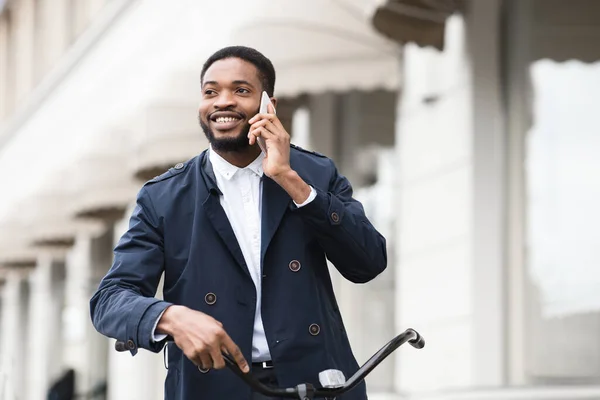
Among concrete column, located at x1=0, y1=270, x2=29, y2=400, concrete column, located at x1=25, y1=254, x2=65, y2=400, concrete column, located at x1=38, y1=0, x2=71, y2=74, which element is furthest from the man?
concrete column, located at x1=0, y1=270, x2=29, y2=400

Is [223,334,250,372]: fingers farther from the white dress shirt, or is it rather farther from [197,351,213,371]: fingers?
the white dress shirt

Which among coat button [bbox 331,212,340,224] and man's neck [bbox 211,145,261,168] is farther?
man's neck [bbox 211,145,261,168]

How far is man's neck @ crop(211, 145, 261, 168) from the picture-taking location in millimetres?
3035

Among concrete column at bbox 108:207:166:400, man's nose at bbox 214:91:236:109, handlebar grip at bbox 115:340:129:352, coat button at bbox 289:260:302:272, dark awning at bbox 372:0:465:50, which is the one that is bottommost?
concrete column at bbox 108:207:166:400

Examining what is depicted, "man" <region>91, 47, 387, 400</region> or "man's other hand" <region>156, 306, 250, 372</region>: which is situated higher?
"man" <region>91, 47, 387, 400</region>

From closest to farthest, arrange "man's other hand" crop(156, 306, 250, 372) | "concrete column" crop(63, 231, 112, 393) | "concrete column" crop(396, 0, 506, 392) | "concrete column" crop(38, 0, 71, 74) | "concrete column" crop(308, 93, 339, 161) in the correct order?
"man's other hand" crop(156, 306, 250, 372), "concrete column" crop(396, 0, 506, 392), "concrete column" crop(308, 93, 339, 161), "concrete column" crop(63, 231, 112, 393), "concrete column" crop(38, 0, 71, 74)

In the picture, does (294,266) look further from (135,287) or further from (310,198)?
(135,287)

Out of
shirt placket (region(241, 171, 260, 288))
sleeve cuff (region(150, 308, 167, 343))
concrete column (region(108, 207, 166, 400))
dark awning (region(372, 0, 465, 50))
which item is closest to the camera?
sleeve cuff (region(150, 308, 167, 343))

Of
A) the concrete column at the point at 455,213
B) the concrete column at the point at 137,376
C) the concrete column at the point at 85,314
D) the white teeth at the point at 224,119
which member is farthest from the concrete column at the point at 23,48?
the white teeth at the point at 224,119

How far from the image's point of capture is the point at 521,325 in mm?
8430

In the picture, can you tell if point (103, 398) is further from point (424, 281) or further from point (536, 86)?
point (536, 86)

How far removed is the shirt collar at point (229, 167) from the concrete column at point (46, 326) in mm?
21205

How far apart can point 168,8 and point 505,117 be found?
599 centimetres

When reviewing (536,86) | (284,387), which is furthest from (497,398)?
(284,387)
